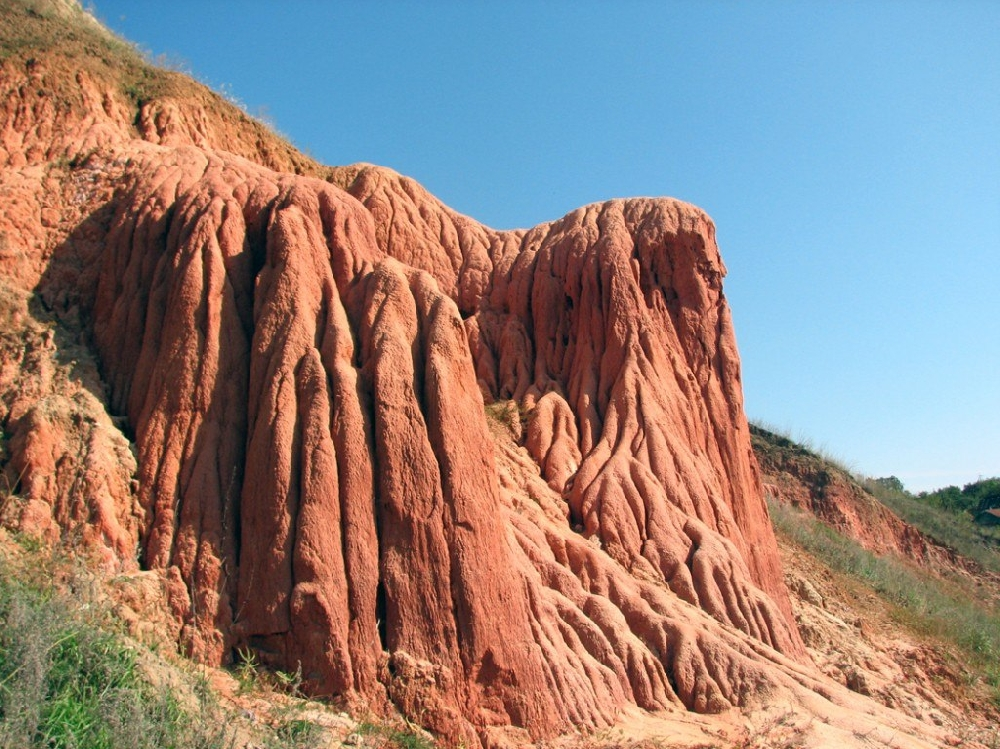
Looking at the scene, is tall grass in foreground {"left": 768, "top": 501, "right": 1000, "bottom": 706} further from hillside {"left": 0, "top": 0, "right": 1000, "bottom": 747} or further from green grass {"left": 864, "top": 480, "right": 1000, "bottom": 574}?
hillside {"left": 0, "top": 0, "right": 1000, "bottom": 747}

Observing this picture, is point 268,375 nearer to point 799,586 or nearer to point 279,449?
point 279,449

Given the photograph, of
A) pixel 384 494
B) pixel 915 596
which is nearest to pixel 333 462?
pixel 384 494

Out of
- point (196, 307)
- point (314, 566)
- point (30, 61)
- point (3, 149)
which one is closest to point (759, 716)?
point (314, 566)

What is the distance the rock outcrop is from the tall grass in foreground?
7.67 meters

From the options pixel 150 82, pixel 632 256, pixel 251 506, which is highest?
pixel 150 82

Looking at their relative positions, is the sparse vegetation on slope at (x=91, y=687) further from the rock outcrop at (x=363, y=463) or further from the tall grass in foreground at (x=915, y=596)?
the tall grass in foreground at (x=915, y=596)

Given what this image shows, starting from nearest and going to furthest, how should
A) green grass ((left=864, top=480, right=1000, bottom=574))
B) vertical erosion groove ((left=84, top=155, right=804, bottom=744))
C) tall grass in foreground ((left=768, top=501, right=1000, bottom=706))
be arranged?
vertical erosion groove ((left=84, top=155, right=804, bottom=744)), tall grass in foreground ((left=768, top=501, right=1000, bottom=706)), green grass ((left=864, top=480, right=1000, bottom=574))

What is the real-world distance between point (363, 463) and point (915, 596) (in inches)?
882

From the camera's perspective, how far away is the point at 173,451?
11.7m

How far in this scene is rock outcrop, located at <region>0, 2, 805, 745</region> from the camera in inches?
422

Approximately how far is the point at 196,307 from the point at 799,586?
16.4 metres

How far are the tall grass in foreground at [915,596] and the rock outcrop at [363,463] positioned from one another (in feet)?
25.2

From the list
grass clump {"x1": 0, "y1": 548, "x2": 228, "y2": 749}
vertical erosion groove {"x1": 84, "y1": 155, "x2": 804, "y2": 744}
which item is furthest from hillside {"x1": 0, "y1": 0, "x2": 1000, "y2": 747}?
grass clump {"x1": 0, "y1": 548, "x2": 228, "y2": 749}

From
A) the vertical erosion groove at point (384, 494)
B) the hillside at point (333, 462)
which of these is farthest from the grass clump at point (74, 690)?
the vertical erosion groove at point (384, 494)
